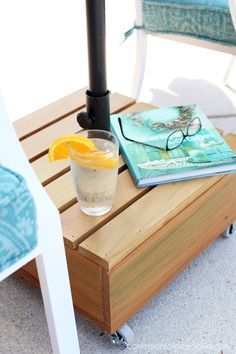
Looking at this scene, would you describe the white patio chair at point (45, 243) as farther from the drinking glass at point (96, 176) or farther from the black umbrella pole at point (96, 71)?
the black umbrella pole at point (96, 71)

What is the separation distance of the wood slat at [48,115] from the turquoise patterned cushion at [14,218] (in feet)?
1.68

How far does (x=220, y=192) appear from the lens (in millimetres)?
1084

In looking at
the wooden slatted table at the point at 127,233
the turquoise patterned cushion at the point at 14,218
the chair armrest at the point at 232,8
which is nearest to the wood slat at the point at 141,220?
the wooden slatted table at the point at 127,233

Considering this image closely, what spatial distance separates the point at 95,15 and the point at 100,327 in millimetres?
595

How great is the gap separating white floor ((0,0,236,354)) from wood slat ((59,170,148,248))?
0.84 feet

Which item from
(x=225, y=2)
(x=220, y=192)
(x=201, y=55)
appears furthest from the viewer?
(x=201, y=55)

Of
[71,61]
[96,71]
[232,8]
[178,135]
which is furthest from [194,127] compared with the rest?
[71,61]

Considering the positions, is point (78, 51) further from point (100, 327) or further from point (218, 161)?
point (100, 327)

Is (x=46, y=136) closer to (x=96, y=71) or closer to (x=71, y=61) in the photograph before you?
(x=96, y=71)

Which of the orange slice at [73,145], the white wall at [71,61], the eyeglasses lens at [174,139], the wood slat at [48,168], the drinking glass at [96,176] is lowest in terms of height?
the white wall at [71,61]

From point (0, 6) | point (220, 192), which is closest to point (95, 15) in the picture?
point (220, 192)

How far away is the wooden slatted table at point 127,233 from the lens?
35.0 inches

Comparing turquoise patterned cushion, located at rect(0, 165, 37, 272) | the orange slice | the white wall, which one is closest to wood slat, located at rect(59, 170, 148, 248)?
the orange slice

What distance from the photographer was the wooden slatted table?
0.89 meters
